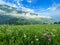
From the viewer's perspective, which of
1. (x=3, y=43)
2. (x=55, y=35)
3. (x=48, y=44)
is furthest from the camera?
(x=55, y=35)

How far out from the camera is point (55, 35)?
6613mm

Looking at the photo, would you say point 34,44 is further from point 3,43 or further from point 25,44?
point 3,43

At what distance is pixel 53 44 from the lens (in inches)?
243

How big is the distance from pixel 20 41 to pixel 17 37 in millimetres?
271

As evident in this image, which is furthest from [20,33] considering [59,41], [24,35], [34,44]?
[59,41]

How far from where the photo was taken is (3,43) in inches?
227

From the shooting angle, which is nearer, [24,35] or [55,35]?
[24,35]

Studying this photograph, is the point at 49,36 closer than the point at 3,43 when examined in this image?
No

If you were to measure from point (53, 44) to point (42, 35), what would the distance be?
0.45 meters

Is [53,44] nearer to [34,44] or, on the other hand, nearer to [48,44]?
[48,44]

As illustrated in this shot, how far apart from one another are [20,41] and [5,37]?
21.1 inches

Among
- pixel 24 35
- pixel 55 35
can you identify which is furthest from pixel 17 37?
Answer: pixel 55 35

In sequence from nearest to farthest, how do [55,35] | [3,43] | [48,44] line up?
[3,43], [48,44], [55,35]

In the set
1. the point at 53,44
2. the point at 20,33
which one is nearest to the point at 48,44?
the point at 53,44
